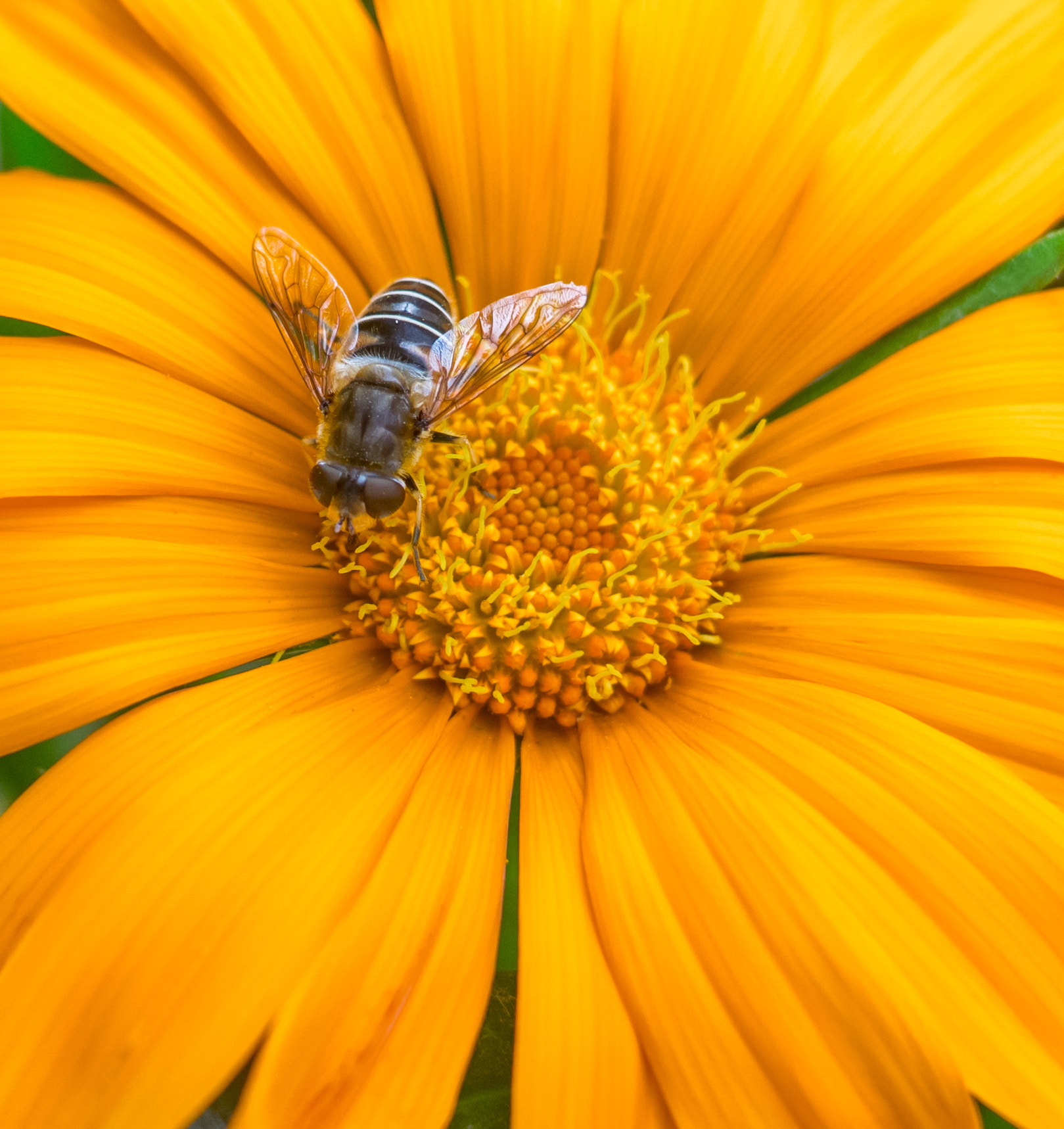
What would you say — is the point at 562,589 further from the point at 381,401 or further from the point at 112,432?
the point at 112,432

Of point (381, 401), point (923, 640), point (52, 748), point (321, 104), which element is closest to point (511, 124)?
point (321, 104)

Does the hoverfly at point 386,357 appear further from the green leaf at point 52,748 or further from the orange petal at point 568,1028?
the orange petal at point 568,1028

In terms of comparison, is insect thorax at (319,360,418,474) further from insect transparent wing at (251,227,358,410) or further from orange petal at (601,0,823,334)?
orange petal at (601,0,823,334)

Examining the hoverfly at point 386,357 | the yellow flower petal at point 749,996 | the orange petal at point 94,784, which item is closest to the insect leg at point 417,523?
the hoverfly at point 386,357

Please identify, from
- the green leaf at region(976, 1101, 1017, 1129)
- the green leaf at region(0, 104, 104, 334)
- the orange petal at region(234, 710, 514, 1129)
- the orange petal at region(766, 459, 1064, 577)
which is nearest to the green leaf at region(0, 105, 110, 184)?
the green leaf at region(0, 104, 104, 334)

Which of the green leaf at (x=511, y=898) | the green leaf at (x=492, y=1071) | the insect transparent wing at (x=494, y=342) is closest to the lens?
the green leaf at (x=492, y=1071)

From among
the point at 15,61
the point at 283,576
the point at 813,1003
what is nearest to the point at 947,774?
the point at 813,1003

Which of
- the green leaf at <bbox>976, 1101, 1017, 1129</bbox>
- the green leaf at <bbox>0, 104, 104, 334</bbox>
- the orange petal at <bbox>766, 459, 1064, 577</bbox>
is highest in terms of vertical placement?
the green leaf at <bbox>0, 104, 104, 334</bbox>
